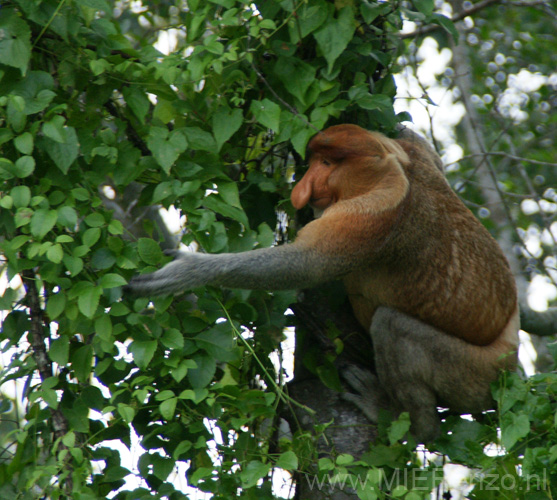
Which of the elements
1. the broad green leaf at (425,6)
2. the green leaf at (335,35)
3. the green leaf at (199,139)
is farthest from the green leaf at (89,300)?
the broad green leaf at (425,6)

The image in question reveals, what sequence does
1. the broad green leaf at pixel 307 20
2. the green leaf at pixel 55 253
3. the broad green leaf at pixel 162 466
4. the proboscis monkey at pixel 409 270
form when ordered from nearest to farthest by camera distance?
the green leaf at pixel 55 253
the broad green leaf at pixel 162 466
the broad green leaf at pixel 307 20
the proboscis monkey at pixel 409 270

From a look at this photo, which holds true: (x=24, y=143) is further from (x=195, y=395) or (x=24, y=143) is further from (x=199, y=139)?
(x=195, y=395)

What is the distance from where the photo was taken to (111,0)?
16.9 feet

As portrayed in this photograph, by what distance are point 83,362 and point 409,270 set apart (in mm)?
1422

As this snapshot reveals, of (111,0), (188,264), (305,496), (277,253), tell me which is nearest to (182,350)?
(188,264)

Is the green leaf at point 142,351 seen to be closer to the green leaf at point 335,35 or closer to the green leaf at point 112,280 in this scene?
the green leaf at point 112,280

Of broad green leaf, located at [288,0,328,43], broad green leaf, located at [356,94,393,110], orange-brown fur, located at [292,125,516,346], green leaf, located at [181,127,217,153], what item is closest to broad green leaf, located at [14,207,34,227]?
green leaf, located at [181,127,217,153]

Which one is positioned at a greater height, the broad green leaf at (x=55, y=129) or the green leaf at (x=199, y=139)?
the broad green leaf at (x=55, y=129)

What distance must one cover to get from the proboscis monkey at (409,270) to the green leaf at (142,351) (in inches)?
25.0

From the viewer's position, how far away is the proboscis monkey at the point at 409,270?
2.80m

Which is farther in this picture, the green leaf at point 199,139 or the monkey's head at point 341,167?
the monkey's head at point 341,167

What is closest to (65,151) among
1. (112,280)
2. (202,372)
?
(112,280)

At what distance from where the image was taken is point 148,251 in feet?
7.72

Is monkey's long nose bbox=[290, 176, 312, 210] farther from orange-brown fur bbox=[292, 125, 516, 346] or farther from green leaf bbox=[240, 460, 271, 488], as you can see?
green leaf bbox=[240, 460, 271, 488]
